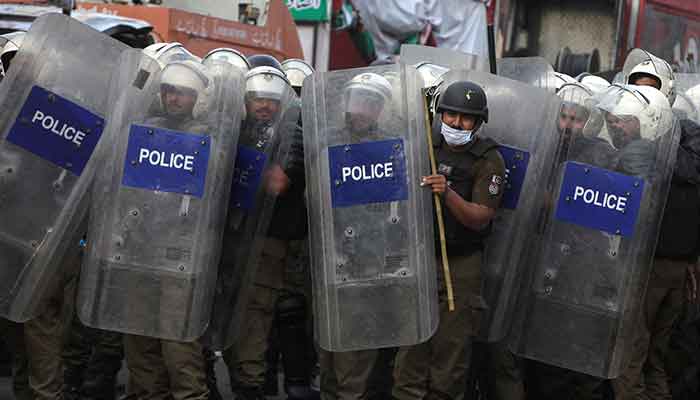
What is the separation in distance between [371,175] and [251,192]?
0.77m

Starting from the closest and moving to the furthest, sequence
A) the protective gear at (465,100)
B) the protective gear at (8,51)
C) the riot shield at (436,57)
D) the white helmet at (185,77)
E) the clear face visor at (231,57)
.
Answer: the white helmet at (185,77)
the protective gear at (465,100)
the protective gear at (8,51)
the clear face visor at (231,57)
the riot shield at (436,57)

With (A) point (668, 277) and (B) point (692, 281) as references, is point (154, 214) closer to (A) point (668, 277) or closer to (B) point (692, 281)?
(A) point (668, 277)

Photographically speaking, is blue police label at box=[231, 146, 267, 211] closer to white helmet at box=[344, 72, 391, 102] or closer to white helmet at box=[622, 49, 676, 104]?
white helmet at box=[344, 72, 391, 102]

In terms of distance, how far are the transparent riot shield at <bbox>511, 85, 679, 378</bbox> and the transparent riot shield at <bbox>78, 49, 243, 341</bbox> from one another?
5.30 feet

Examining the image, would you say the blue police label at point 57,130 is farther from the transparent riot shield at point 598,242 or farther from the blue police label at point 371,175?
the transparent riot shield at point 598,242

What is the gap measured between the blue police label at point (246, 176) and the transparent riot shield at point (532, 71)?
64.6 inches

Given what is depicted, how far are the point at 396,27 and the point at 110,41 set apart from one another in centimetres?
923

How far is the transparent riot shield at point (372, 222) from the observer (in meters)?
5.57

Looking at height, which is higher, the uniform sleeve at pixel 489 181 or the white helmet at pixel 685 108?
the white helmet at pixel 685 108

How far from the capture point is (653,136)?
6.02m

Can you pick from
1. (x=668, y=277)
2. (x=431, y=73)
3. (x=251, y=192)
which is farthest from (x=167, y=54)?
(x=668, y=277)

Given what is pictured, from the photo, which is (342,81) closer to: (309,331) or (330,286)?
(330,286)

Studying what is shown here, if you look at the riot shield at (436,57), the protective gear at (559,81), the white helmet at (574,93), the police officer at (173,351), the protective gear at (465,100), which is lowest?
the police officer at (173,351)

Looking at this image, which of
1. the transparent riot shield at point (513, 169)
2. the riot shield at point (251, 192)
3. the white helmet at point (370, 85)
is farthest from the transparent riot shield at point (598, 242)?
the riot shield at point (251, 192)
